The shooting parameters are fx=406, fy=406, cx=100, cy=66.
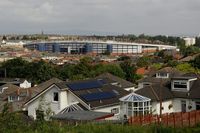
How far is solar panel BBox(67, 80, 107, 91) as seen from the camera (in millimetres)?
29413

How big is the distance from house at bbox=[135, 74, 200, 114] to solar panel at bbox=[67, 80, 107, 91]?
153 inches

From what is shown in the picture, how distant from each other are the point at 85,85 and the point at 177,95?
6.83 m

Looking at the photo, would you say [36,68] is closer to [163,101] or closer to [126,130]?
[163,101]

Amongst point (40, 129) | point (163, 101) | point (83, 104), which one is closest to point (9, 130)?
point (40, 129)

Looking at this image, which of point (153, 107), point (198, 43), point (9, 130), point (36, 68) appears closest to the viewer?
point (9, 130)

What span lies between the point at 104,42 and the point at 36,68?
142400 mm

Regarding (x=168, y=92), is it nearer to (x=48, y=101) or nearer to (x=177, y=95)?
(x=177, y=95)

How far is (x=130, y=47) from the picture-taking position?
192 metres

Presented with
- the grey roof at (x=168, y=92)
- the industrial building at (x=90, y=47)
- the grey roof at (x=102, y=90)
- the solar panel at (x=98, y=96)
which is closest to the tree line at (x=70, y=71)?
the grey roof at (x=102, y=90)

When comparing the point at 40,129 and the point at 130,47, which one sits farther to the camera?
the point at 130,47

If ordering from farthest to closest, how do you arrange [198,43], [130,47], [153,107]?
[130,47] < [198,43] < [153,107]

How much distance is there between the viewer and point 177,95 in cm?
2894

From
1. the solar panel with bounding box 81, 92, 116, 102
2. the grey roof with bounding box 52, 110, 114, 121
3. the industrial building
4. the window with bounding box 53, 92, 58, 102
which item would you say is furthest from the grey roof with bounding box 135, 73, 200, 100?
the industrial building

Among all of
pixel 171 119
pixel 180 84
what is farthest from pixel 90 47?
pixel 171 119
